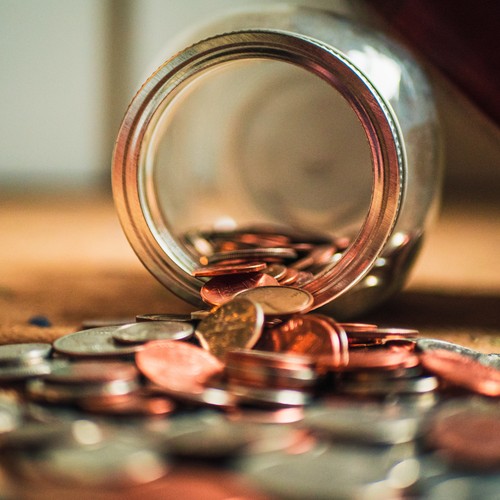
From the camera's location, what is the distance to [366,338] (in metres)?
0.77

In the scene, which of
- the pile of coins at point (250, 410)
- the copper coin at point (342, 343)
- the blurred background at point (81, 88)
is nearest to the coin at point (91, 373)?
the pile of coins at point (250, 410)

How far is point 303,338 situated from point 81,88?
3.34 m

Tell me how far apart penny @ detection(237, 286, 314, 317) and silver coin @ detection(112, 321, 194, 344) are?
0.26 feet

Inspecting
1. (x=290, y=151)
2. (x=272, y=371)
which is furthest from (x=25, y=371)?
(x=290, y=151)

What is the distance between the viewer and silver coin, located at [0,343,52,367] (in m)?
0.71

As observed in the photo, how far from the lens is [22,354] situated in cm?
72

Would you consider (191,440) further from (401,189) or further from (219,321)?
(401,189)

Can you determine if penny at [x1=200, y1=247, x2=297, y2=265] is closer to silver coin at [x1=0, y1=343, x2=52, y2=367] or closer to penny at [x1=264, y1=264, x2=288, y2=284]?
penny at [x1=264, y1=264, x2=288, y2=284]

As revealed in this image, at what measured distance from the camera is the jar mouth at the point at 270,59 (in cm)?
84

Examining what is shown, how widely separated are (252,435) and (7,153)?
11.6ft

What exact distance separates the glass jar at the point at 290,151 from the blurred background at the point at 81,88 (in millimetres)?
1880

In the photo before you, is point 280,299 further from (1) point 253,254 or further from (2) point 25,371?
(2) point 25,371

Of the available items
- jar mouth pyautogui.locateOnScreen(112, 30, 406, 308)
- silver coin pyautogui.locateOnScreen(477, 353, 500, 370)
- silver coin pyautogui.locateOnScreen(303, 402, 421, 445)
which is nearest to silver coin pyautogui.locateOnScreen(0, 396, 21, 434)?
silver coin pyautogui.locateOnScreen(303, 402, 421, 445)

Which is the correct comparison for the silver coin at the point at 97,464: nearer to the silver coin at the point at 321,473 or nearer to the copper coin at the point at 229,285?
the silver coin at the point at 321,473
